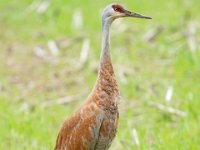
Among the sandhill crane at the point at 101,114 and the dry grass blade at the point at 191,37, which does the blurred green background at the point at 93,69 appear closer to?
the dry grass blade at the point at 191,37

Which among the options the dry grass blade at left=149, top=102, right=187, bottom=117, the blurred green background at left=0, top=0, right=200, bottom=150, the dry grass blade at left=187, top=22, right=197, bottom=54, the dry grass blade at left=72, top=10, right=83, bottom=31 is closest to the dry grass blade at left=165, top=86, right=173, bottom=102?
the blurred green background at left=0, top=0, right=200, bottom=150

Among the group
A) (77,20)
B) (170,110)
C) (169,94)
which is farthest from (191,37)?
(170,110)

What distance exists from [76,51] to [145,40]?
112 centimetres

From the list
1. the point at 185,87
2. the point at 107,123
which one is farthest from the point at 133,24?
the point at 107,123

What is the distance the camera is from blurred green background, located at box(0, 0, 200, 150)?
837 cm

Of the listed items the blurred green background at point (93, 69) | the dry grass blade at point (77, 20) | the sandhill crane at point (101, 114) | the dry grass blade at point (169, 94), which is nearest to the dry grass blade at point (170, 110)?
the blurred green background at point (93, 69)

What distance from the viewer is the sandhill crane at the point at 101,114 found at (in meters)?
6.04

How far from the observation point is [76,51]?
38.4 feet

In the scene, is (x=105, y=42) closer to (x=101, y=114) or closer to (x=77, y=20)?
(x=101, y=114)

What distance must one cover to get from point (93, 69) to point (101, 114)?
470 centimetres

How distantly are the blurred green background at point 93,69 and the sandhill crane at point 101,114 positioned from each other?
4.93 ft

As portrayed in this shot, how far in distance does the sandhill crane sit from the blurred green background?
1.50 metres

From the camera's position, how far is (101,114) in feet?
19.7

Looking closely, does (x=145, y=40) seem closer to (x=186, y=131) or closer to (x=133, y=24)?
(x=133, y=24)
